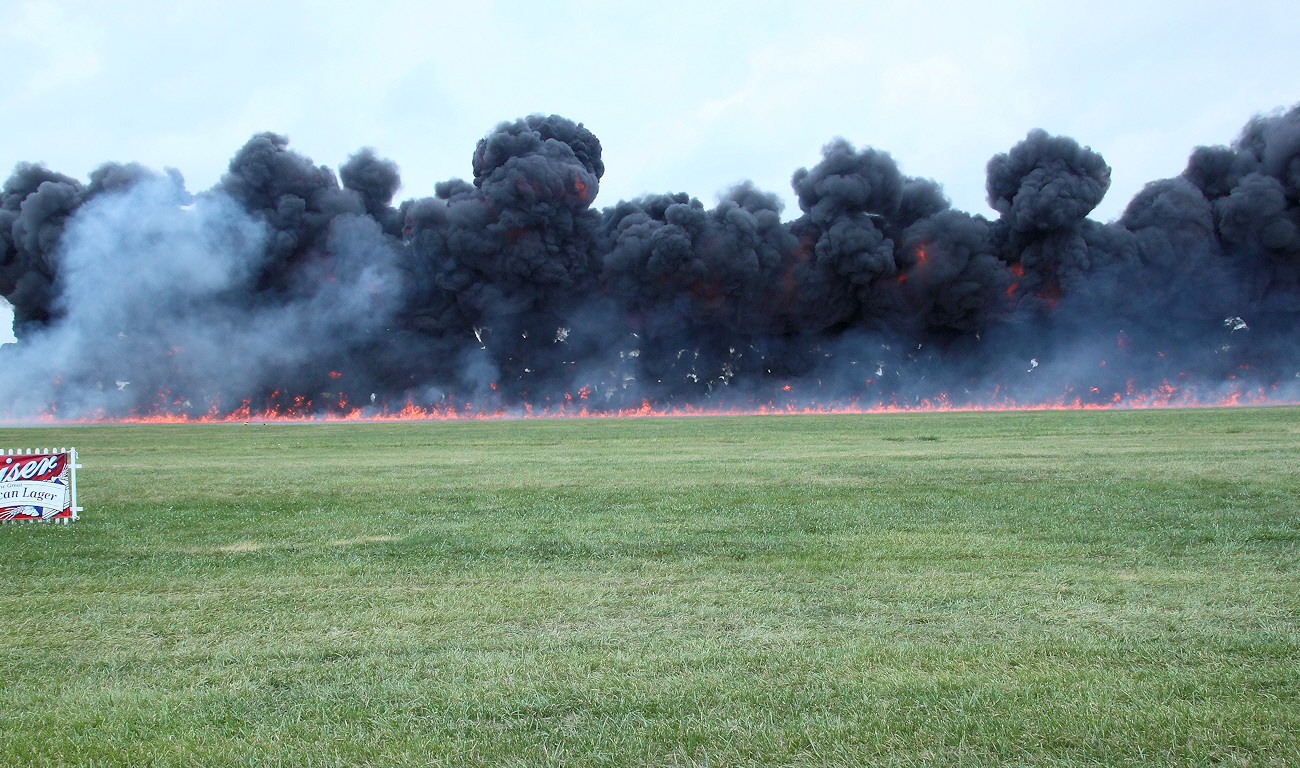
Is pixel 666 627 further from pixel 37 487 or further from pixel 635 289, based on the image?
pixel 635 289

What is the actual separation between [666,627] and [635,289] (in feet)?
150

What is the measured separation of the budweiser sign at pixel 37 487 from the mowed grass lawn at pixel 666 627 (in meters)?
0.26

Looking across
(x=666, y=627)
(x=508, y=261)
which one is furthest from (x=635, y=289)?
(x=666, y=627)

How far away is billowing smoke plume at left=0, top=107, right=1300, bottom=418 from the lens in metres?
48.3

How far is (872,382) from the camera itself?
173ft

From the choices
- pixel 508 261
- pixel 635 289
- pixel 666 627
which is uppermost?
pixel 508 261

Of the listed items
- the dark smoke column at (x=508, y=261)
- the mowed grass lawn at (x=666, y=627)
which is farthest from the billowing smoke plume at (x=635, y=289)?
the mowed grass lawn at (x=666, y=627)

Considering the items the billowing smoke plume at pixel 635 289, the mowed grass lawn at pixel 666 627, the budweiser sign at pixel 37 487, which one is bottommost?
the mowed grass lawn at pixel 666 627

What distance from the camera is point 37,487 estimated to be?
32.0 ft

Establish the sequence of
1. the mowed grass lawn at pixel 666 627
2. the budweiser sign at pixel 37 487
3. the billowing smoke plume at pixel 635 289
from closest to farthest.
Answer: the mowed grass lawn at pixel 666 627, the budweiser sign at pixel 37 487, the billowing smoke plume at pixel 635 289

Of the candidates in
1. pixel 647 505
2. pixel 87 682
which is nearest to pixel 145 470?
pixel 647 505

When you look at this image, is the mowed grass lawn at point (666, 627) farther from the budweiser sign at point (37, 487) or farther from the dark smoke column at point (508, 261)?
the dark smoke column at point (508, 261)

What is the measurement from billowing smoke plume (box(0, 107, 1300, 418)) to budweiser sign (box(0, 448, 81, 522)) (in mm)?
39209

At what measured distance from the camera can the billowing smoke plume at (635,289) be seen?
4831 cm
